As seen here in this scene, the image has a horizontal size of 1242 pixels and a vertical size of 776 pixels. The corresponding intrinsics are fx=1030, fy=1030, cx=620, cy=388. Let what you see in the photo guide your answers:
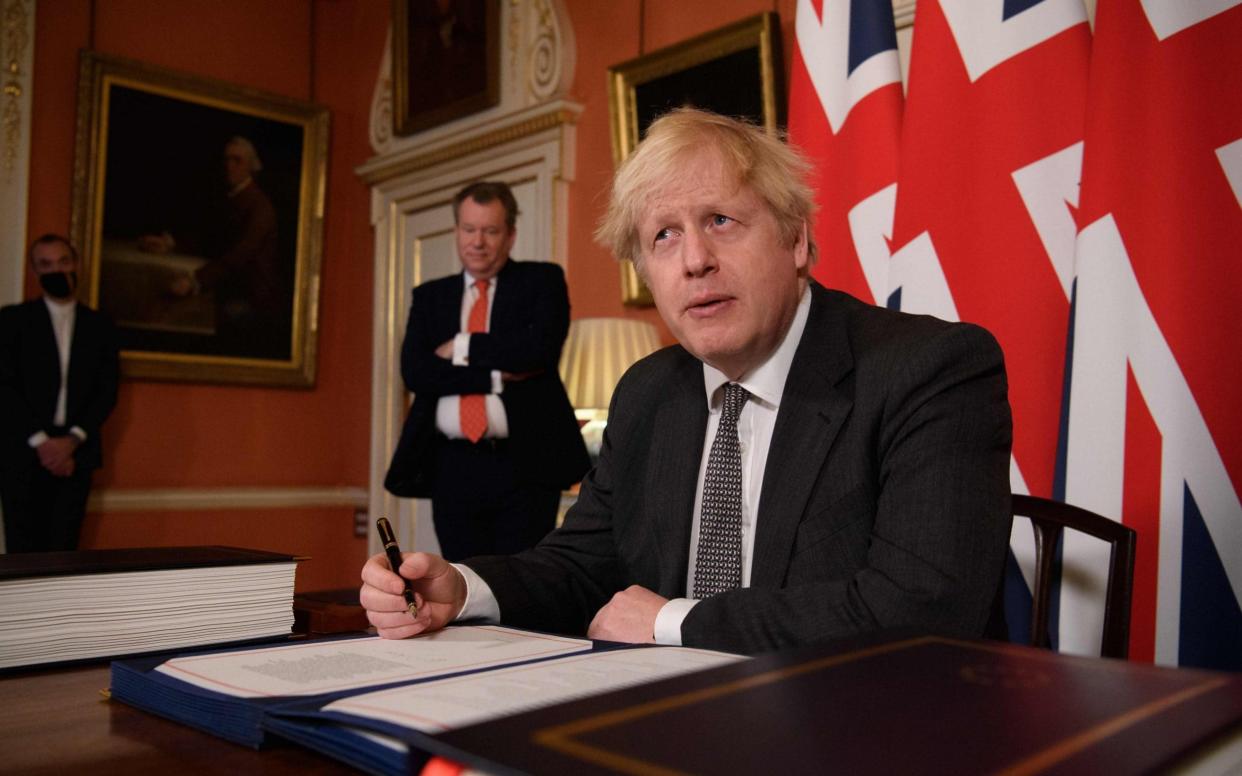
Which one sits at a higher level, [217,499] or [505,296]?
[505,296]

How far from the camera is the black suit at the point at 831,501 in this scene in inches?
48.8

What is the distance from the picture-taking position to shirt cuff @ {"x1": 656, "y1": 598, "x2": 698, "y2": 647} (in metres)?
1.23

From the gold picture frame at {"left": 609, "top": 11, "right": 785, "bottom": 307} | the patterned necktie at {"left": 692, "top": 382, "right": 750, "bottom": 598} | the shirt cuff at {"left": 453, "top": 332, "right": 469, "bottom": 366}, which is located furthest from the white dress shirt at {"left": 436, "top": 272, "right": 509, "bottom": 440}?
the patterned necktie at {"left": 692, "top": 382, "right": 750, "bottom": 598}

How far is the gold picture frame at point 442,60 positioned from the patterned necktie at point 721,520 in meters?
4.21

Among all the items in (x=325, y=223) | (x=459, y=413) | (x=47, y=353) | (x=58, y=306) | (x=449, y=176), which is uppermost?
(x=449, y=176)

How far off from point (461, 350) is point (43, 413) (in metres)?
2.57

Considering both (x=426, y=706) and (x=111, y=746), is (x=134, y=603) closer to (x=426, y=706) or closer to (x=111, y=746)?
(x=111, y=746)

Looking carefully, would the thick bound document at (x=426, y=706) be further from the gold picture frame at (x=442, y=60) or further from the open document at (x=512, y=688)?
the gold picture frame at (x=442, y=60)

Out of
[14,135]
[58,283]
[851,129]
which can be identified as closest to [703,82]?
[851,129]

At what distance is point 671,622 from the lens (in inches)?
49.1

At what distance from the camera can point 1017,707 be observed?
0.56 m

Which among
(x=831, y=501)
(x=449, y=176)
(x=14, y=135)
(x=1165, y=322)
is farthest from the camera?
(x=449, y=176)

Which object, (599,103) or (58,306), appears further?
(58,306)

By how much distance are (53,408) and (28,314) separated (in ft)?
1.54
